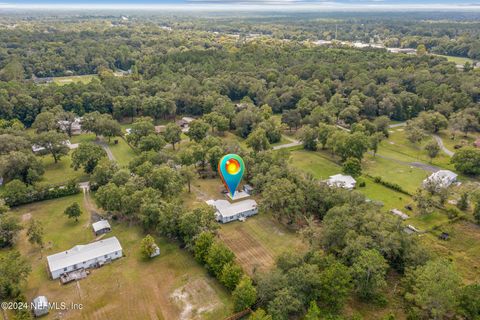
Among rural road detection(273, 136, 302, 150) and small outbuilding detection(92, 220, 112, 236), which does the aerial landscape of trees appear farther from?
small outbuilding detection(92, 220, 112, 236)

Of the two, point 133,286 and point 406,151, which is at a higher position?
point 133,286

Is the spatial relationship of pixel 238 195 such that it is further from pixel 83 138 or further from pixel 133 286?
pixel 83 138

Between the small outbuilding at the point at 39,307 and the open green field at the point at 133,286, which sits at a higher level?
the small outbuilding at the point at 39,307

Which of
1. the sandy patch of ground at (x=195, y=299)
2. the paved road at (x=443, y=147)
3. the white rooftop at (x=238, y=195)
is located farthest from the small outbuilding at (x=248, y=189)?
the paved road at (x=443, y=147)

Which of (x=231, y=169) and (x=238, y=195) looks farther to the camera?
(x=238, y=195)

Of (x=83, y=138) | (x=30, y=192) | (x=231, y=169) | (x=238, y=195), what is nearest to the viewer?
(x=231, y=169)

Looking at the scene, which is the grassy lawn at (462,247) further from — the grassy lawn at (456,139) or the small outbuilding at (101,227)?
the small outbuilding at (101,227)

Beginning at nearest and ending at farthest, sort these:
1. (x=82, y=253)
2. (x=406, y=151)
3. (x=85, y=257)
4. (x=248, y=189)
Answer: (x=85, y=257) < (x=82, y=253) < (x=248, y=189) < (x=406, y=151)

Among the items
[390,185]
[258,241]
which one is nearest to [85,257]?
[258,241]
